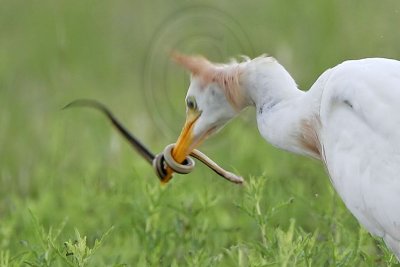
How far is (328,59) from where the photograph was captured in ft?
31.2

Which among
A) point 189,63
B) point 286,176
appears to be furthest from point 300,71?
point 189,63

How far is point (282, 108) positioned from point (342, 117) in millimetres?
376

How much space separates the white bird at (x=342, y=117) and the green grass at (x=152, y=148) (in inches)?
9.7

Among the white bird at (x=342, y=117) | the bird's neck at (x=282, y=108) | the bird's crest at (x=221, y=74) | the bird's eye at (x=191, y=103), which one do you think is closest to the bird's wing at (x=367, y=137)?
the white bird at (x=342, y=117)

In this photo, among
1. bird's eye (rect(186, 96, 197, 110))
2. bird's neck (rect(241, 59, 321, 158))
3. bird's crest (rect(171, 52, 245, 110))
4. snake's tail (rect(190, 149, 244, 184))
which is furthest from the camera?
snake's tail (rect(190, 149, 244, 184))

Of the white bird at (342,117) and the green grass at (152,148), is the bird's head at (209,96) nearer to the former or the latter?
the white bird at (342,117)

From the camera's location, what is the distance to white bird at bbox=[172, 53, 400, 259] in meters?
5.23

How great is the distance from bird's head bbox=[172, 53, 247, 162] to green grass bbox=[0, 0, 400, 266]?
36cm

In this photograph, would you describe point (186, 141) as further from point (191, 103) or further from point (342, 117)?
point (342, 117)

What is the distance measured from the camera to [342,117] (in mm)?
5332

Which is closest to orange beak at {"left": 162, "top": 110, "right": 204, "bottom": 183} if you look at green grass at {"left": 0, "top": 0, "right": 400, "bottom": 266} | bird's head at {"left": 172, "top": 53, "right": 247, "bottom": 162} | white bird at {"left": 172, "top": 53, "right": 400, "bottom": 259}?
bird's head at {"left": 172, "top": 53, "right": 247, "bottom": 162}

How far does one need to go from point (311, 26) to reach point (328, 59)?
484 millimetres

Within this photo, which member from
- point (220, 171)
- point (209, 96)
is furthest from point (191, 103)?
point (220, 171)

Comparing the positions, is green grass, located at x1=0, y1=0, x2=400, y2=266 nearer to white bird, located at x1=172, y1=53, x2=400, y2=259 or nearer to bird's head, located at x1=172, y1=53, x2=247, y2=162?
white bird, located at x1=172, y1=53, x2=400, y2=259
